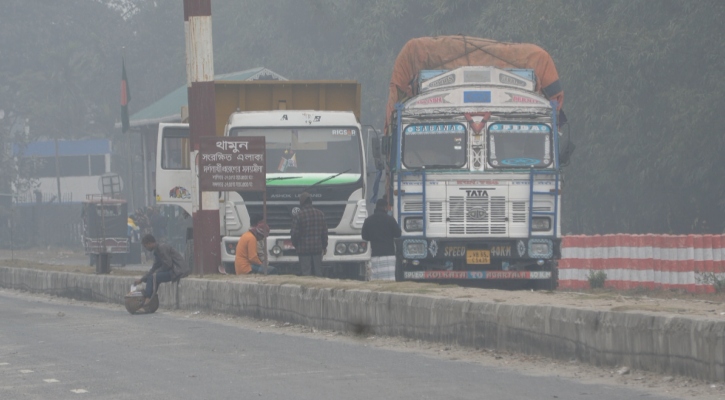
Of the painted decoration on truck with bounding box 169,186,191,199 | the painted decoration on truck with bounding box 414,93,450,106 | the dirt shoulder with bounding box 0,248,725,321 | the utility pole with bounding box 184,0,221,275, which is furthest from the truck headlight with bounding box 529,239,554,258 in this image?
the painted decoration on truck with bounding box 169,186,191,199

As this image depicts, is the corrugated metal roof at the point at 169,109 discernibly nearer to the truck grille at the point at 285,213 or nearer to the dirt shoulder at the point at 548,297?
the truck grille at the point at 285,213

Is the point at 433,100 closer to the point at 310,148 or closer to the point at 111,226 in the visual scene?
the point at 310,148

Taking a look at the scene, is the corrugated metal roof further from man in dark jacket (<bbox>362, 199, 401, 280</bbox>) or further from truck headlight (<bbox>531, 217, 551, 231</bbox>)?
truck headlight (<bbox>531, 217, 551, 231</bbox>)

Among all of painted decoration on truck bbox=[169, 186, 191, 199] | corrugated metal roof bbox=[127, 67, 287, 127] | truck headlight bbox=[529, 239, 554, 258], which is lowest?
truck headlight bbox=[529, 239, 554, 258]

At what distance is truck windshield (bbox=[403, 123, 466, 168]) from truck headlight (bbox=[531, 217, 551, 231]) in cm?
136

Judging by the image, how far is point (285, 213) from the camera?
2038cm

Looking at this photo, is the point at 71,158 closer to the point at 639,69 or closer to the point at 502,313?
the point at 639,69

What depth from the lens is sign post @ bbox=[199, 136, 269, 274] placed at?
18.5 meters

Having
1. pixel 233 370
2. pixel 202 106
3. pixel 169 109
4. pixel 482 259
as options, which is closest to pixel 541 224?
Answer: pixel 482 259

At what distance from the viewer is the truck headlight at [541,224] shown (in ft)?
62.8

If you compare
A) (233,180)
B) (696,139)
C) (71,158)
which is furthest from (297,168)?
(71,158)

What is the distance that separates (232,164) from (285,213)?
2.04 metres

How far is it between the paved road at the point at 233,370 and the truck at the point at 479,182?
485cm

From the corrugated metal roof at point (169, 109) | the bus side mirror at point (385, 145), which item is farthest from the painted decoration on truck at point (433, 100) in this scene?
the corrugated metal roof at point (169, 109)
